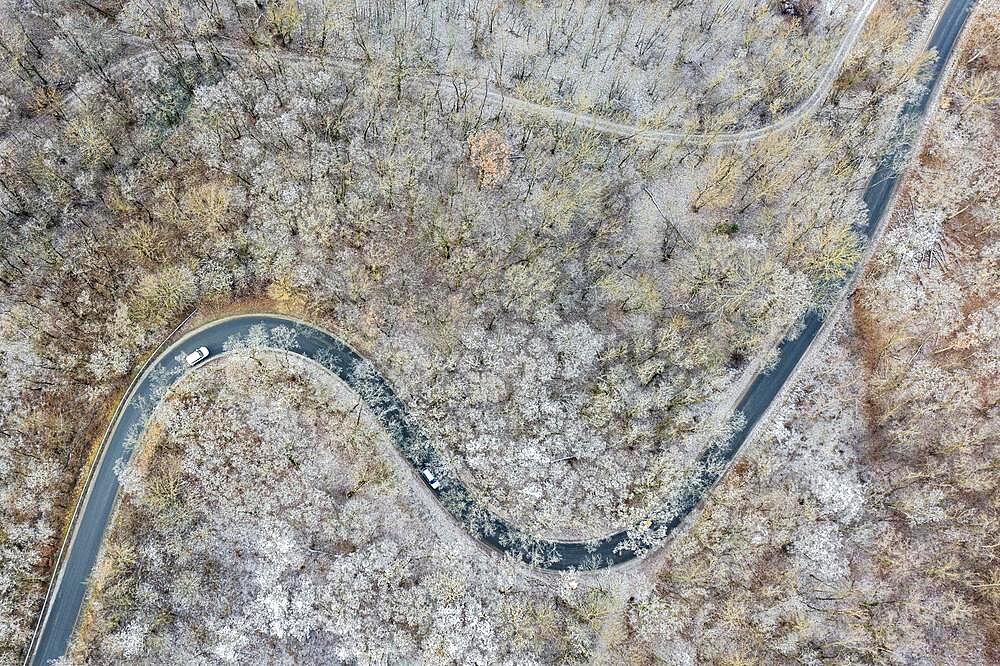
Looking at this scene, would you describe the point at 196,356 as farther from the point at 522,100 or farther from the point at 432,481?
the point at 522,100

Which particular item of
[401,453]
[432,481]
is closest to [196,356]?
[401,453]

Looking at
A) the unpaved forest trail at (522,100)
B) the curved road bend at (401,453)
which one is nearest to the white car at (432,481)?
the curved road bend at (401,453)

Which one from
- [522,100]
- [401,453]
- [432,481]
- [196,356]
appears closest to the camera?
[432,481]

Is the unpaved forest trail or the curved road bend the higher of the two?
the unpaved forest trail

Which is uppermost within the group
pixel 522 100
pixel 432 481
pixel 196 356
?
pixel 522 100

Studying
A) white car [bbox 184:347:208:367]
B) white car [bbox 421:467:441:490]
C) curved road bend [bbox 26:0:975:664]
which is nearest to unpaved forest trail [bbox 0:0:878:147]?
curved road bend [bbox 26:0:975:664]

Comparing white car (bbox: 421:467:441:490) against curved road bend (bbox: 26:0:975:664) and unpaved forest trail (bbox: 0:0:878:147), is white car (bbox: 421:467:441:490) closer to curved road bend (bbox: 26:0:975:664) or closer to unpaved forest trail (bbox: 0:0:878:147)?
curved road bend (bbox: 26:0:975:664)

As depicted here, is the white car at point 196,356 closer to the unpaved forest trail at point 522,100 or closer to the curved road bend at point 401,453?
the curved road bend at point 401,453
